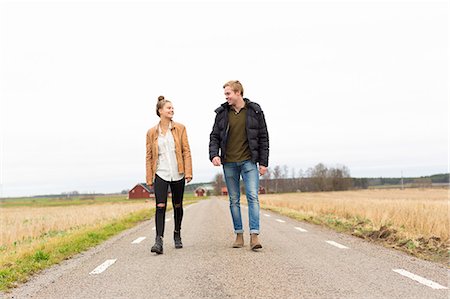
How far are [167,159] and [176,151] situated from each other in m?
0.17

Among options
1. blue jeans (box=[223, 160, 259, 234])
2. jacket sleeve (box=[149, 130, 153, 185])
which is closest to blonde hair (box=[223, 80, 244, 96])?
blue jeans (box=[223, 160, 259, 234])

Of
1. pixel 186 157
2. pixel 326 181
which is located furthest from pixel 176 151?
pixel 326 181

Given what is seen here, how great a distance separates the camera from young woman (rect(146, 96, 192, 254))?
645 cm

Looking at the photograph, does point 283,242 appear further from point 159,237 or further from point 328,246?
point 159,237

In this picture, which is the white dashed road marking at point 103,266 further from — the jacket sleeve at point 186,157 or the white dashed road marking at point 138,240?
the white dashed road marking at point 138,240

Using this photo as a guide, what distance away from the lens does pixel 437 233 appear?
8.00m

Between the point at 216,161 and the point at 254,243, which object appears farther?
the point at 216,161

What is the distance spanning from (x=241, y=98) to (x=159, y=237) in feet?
7.26

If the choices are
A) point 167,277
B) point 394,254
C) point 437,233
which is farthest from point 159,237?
point 437,233

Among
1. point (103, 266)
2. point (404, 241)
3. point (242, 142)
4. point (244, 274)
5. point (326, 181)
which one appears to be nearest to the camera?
point (244, 274)

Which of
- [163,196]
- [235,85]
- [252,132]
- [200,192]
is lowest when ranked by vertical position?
[200,192]

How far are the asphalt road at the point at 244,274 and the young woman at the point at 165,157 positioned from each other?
862 millimetres

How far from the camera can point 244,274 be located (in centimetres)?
459

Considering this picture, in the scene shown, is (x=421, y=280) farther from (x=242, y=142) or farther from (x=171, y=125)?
(x=171, y=125)
